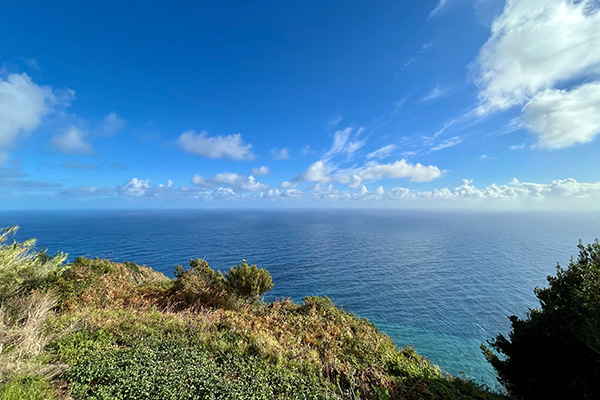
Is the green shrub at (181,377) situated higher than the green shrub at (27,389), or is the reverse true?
the green shrub at (27,389)

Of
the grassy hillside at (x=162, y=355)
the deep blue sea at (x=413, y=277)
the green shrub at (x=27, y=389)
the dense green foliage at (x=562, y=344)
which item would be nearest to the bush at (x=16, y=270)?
the grassy hillside at (x=162, y=355)

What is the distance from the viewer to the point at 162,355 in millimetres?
6828

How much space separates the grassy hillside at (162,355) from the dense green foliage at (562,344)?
2.37 meters

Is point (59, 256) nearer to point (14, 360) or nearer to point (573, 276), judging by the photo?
point (14, 360)

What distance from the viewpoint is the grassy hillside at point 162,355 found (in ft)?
18.5

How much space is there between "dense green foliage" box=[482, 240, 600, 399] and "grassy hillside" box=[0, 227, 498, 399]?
2.37 m

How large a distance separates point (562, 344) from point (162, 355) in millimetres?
14443

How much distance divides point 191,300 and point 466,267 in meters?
57.5

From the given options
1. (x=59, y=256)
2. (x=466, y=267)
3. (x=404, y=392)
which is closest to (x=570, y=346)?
(x=404, y=392)

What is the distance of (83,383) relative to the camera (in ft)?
18.3

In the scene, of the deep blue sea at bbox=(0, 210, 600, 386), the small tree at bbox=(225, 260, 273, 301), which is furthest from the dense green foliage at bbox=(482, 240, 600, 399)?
the small tree at bbox=(225, 260, 273, 301)

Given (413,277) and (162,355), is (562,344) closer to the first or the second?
(162,355)

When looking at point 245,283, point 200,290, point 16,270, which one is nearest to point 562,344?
point 245,283

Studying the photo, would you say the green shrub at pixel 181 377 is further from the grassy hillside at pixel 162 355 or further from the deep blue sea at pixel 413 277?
the deep blue sea at pixel 413 277
